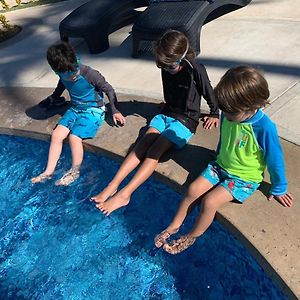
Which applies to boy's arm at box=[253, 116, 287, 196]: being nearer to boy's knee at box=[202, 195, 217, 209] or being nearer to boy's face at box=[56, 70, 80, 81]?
boy's knee at box=[202, 195, 217, 209]

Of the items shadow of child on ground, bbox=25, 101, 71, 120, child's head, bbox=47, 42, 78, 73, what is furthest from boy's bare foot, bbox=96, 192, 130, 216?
shadow of child on ground, bbox=25, 101, 71, 120

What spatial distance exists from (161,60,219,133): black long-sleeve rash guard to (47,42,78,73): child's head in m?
0.80

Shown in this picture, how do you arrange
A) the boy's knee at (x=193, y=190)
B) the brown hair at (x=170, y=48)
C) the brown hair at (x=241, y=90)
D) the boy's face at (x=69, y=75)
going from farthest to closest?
1. the boy's face at (x=69, y=75)
2. the brown hair at (x=170, y=48)
3. the boy's knee at (x=193, y=190)
4. the brown hair at (x=241, y=90)

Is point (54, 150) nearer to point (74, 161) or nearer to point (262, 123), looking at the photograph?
point (74, 161)

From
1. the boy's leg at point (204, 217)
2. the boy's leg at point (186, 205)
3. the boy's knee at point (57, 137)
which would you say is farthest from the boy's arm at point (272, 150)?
the boy's knee at point (57, 137)

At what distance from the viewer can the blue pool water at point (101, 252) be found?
10.7 feet

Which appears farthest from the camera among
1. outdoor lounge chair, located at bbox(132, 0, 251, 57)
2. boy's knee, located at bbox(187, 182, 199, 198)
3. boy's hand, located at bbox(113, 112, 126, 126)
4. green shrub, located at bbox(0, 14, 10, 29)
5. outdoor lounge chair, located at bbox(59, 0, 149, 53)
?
green shrub, located at bbox(0, 14, 10, 29)

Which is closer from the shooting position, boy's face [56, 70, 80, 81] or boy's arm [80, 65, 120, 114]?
boy's face [56, 70, 80, 81]

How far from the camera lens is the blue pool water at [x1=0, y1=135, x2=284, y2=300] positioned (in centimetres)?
327

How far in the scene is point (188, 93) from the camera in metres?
3.96

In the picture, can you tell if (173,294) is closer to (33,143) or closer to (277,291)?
(277,291)

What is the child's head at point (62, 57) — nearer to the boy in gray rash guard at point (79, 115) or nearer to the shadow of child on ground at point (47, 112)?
the boy in gray rash guard at point (79, 115)

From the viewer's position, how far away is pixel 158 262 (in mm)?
3455

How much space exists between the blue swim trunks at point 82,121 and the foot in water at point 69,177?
359 millimetres
